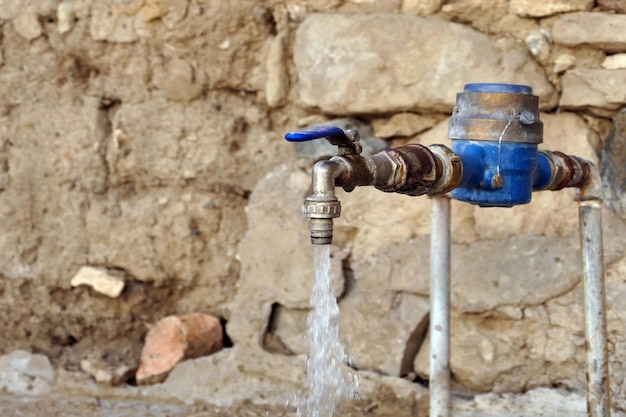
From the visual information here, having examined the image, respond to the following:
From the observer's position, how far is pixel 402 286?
223cm

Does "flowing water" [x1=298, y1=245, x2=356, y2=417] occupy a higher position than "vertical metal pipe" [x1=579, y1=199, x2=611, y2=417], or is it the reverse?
"vertical metal pipe" [x1=579, y1=199, x2=611, y2=417]

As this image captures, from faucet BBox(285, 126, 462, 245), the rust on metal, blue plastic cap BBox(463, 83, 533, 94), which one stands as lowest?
faucet BBox(285, 126, 462, 245)

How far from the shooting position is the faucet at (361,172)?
1.33 meters

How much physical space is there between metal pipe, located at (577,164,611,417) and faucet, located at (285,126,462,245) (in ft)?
1.20

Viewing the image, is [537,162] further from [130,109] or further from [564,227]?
[130,109]

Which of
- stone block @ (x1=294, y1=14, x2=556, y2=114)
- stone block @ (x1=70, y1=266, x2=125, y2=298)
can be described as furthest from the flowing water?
stone block @ (x1=70, y1=266, x2=125, y2=298)

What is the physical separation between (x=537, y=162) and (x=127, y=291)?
1269 mm

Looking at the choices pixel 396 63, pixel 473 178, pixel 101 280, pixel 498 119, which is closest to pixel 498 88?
pixel 498 119

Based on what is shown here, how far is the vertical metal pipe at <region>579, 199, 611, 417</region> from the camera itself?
1739mm

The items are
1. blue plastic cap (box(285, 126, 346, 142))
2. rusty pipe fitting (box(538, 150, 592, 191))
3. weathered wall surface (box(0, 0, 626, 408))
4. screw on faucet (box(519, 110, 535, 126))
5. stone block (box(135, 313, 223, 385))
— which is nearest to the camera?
blue plastic cap (box(285, 126, 346, 142))

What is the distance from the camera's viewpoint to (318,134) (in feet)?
4.35

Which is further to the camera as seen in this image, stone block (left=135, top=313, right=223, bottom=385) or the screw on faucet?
stone block (left=135, top=313, right=223, bottom=385)

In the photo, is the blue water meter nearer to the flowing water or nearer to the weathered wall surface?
the weathered wall surface

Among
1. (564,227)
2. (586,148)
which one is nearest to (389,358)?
(564,227)
